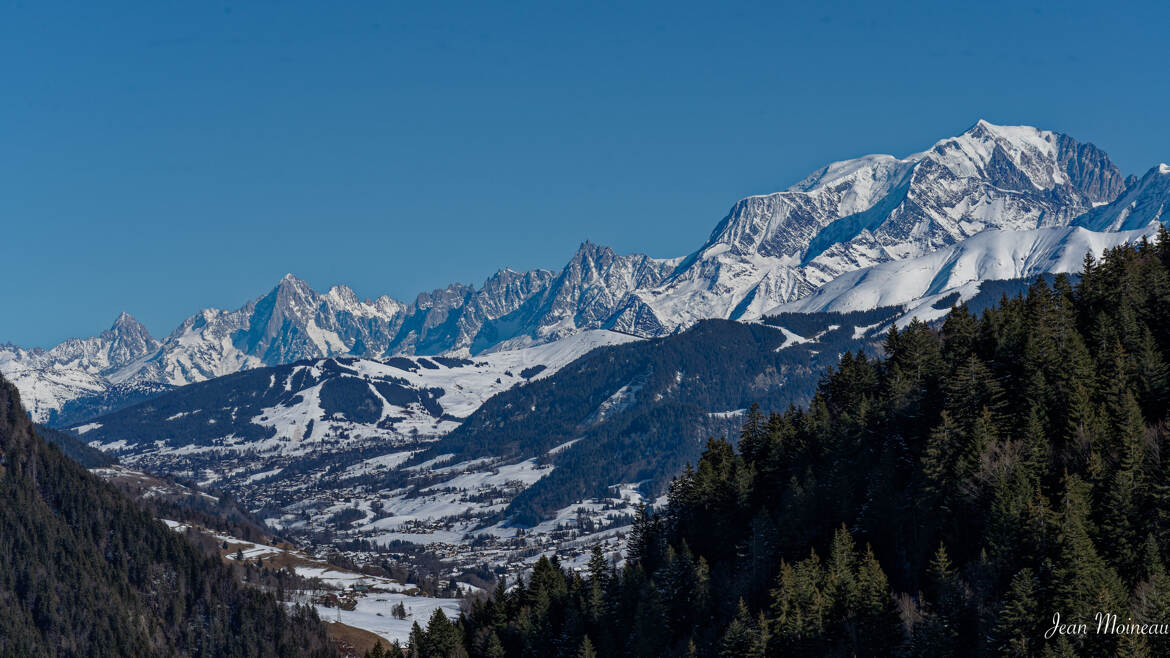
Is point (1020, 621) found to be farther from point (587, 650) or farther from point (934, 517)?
point (587, 650)

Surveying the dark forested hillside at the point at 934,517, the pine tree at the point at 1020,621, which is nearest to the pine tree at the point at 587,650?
the dark forested hillside at the point at 934,517

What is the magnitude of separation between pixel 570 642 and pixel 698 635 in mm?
22747

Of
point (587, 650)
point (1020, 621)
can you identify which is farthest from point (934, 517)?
point (587, 650)

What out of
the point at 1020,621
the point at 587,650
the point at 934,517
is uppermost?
the point at 934,517

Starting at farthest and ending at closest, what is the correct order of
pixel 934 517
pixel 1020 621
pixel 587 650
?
pixel 587 650
pixel 934 517
pixel 1020 621

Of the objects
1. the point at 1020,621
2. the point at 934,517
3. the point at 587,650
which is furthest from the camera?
the point at 587,650

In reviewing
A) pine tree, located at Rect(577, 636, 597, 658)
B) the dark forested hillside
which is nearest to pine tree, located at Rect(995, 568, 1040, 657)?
the dark forested hillside

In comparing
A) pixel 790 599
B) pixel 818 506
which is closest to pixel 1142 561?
pixel 790 599

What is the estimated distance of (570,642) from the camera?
142 m

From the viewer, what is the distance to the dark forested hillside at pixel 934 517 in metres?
91.2

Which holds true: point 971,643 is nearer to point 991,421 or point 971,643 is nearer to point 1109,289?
point 991,421

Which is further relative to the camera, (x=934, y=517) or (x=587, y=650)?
(x=587, y=650)

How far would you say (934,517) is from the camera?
109875 millimetres

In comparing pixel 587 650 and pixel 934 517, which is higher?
pixel 934 517
